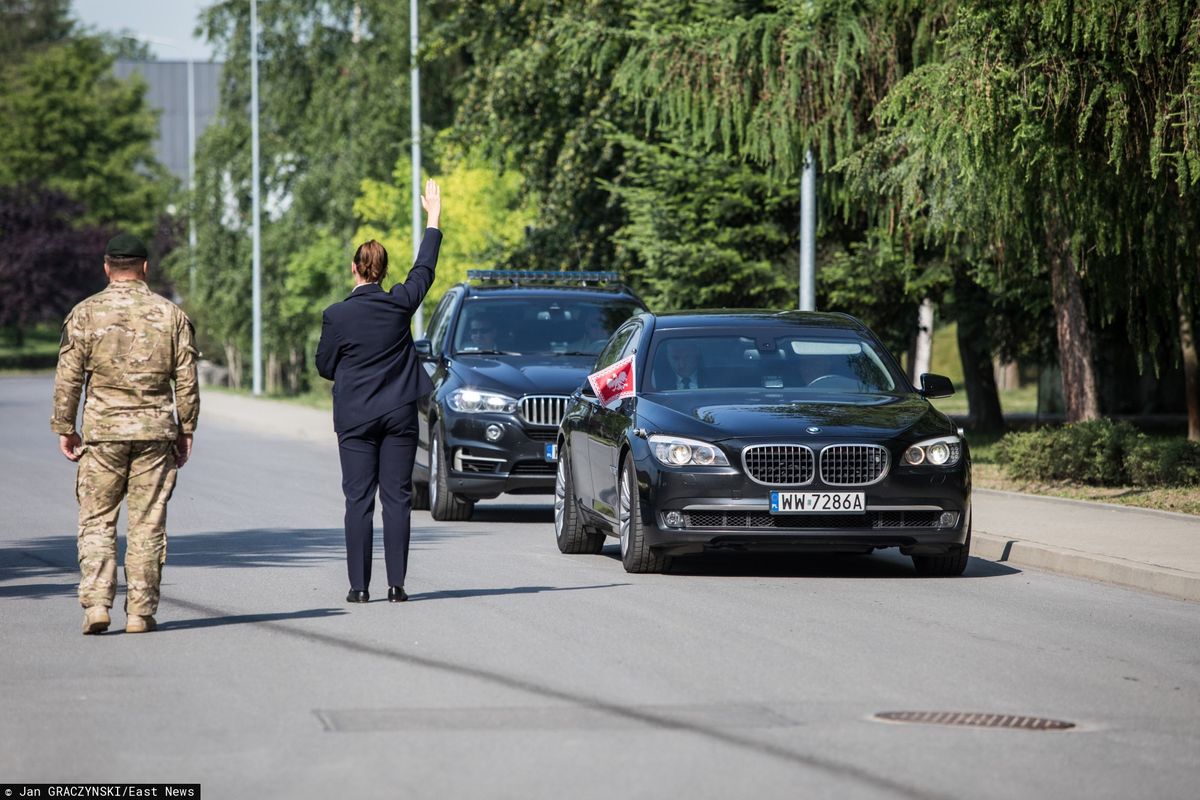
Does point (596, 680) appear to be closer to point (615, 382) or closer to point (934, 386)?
point (615, 382)

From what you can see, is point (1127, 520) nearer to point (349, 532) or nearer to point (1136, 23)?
point (1136, 23)

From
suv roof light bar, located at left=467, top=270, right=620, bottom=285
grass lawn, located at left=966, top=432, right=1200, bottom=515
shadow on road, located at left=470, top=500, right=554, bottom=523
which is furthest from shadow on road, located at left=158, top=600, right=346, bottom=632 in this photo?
suv roof light bar, located at left=467, top=270, right=620, bottom=285

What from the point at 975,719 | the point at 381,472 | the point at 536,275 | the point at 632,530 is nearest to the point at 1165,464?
the point at 536,275

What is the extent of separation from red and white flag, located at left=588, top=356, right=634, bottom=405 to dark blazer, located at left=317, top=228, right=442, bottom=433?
2554 mm

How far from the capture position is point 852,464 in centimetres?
1202

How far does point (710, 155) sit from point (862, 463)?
48.8 feet

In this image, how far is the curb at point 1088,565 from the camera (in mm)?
11820

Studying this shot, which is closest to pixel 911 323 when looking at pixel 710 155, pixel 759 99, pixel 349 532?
pixel 710 155

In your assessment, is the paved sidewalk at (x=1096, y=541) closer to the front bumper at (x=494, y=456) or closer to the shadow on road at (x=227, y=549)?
the front bumper at (x=494, y=456)

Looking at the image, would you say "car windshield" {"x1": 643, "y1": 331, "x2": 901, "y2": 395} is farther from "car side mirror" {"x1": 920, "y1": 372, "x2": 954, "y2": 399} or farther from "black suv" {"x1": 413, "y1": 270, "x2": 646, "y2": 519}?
"black suv" {"x1": 413, "y1": 270, "x2": 646, "y2": 519}

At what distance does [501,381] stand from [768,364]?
411 cm

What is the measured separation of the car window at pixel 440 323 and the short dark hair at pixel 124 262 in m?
8.14

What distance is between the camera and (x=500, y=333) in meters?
18.0

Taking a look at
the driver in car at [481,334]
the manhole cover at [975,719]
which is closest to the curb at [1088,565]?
the manhole cover at [975,719]
